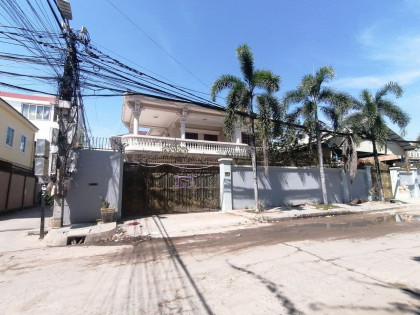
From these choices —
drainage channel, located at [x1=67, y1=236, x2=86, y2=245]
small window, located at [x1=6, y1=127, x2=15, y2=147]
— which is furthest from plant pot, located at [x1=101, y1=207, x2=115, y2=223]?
small window, located at [x1=6, y1=127, x2=15, y2=147]

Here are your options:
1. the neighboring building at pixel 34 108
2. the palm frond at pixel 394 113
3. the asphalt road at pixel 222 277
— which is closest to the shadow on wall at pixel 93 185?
the asphalt road at pixel 222 277

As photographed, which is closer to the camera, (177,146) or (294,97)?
(294,97)

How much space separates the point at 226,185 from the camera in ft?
43.0

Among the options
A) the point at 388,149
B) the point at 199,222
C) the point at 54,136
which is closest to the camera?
the point at 54,136

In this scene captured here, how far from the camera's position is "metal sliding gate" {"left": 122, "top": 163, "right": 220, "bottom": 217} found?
12.0m

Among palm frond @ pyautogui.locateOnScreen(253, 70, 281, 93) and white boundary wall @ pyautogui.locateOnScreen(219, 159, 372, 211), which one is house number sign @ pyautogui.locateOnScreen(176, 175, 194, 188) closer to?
white boundary wall @ pyautogui.locateOnScreen(219, 159, 372, 211)

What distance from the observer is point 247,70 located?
1288 cm

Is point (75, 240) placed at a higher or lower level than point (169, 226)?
lower

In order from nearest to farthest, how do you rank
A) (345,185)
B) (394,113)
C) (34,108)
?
(394,113), (345,185), (34,108)

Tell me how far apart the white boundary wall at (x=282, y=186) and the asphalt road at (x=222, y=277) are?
604cm

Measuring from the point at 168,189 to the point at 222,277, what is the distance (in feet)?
27.9

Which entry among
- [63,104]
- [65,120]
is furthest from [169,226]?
[63,104]

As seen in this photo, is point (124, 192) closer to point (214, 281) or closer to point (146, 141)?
point (146, 141)

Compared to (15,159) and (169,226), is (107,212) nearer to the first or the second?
(169,226)
